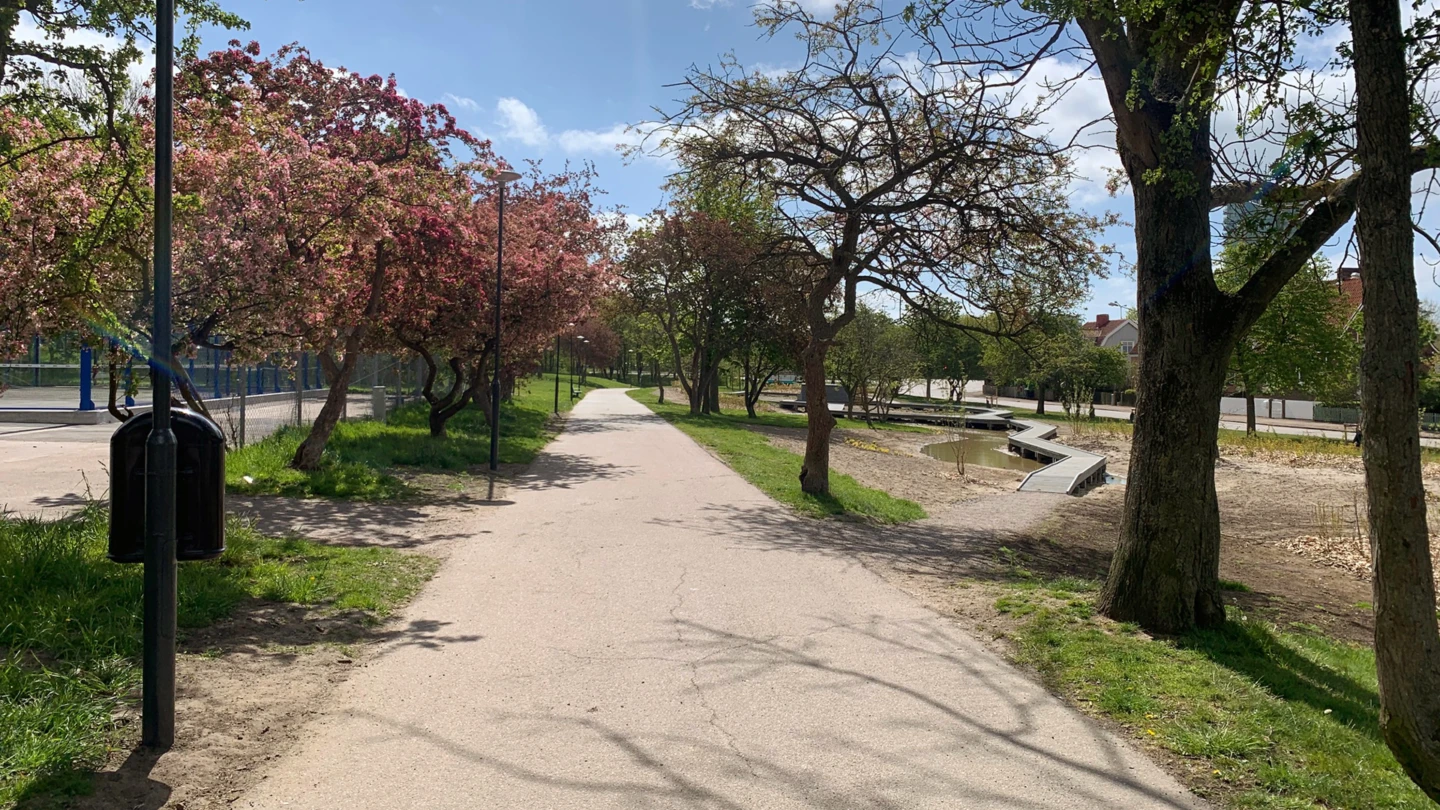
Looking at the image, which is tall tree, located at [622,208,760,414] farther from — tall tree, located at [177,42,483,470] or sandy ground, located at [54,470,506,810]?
sandy ground, located at [54,470,506,810]

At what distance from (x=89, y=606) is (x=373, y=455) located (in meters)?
10.7

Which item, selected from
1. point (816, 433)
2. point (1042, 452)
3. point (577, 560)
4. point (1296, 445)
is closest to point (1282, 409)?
point (1296, 445)

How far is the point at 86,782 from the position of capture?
3.63 metres

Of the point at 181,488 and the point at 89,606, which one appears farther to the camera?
the point at 89,606

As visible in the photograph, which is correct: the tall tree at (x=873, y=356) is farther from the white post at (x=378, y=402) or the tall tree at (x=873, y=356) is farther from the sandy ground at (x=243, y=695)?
the sandy ground at (x=243, y=695)

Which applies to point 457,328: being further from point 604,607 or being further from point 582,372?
point 582,372

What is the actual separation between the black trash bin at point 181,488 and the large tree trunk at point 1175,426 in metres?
6.07

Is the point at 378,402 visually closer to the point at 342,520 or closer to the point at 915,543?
the point at 342,520

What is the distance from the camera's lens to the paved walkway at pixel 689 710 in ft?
12.7

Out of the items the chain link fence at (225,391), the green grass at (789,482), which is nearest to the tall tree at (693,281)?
the green grass at (789,482)

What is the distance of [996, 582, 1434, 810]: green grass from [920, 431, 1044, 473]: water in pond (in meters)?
19.0

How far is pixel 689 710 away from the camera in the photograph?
15.8 ft

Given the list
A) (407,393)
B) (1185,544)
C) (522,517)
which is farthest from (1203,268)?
(407,393)

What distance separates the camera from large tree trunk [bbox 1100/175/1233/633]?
664 centimetres
